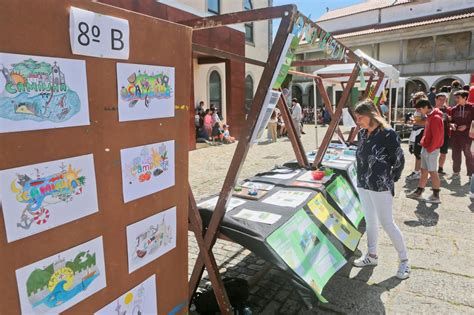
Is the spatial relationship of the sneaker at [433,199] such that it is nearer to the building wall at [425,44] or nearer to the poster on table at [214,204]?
the poster on table at [214,204]

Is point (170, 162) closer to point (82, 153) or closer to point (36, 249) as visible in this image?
point (82, 153)

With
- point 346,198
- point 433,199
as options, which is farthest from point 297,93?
point 346,198

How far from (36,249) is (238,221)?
1.47m

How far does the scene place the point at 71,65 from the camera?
135 centimetres

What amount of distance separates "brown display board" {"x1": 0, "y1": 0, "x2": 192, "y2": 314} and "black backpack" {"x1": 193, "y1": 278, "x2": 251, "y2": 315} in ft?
1.55

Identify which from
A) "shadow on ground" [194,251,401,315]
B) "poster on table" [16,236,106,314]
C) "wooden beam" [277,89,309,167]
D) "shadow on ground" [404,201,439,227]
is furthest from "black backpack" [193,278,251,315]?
"shadow on ground" [404,201,439,227]

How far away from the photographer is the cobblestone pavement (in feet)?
9.53

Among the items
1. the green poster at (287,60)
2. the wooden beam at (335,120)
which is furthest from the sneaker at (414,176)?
the green poster at (287,60)

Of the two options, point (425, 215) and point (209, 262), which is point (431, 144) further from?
point (209, 262)

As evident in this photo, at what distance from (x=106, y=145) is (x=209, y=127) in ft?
36.5

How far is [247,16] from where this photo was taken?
2.26 m

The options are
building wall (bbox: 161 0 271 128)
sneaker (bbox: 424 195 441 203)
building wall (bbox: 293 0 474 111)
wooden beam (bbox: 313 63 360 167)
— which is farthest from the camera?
building wall (bbox: 293 0 474 111)

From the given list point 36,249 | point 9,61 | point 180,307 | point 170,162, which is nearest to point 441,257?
point 180,307

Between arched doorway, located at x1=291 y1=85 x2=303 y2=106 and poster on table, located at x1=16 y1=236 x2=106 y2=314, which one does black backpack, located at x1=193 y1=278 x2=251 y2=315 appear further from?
arched doorway, located at x1=291 y1=85 x2=303 y2=106
